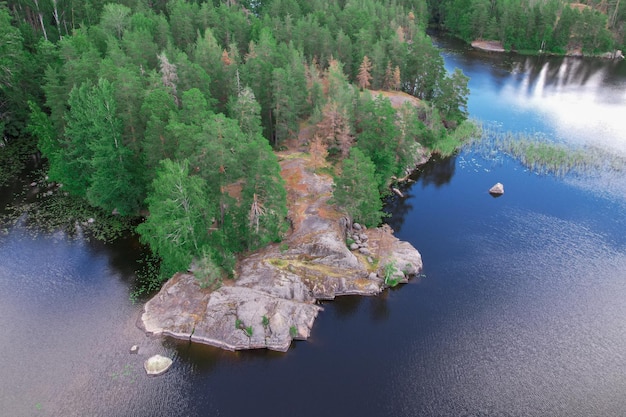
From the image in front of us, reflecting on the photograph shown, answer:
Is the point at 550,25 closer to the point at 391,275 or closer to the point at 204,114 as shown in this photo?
the point at 391,275

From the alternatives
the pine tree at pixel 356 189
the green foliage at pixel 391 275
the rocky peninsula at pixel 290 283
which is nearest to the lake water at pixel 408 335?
the green foliage at pixel 391 275

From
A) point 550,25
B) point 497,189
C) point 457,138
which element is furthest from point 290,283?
point 550,25

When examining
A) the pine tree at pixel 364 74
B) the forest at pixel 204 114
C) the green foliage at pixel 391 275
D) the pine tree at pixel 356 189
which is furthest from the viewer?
the pine tree at pixel 364 74

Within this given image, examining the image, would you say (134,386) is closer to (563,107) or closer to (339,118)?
(339,118)

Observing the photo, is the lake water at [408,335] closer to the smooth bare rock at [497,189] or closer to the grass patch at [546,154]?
the smooth bare rock at [497,189]

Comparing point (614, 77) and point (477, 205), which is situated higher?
point (614, 77)

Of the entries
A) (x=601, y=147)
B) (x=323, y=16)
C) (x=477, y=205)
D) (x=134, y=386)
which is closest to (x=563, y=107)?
(x=601, y=147)
